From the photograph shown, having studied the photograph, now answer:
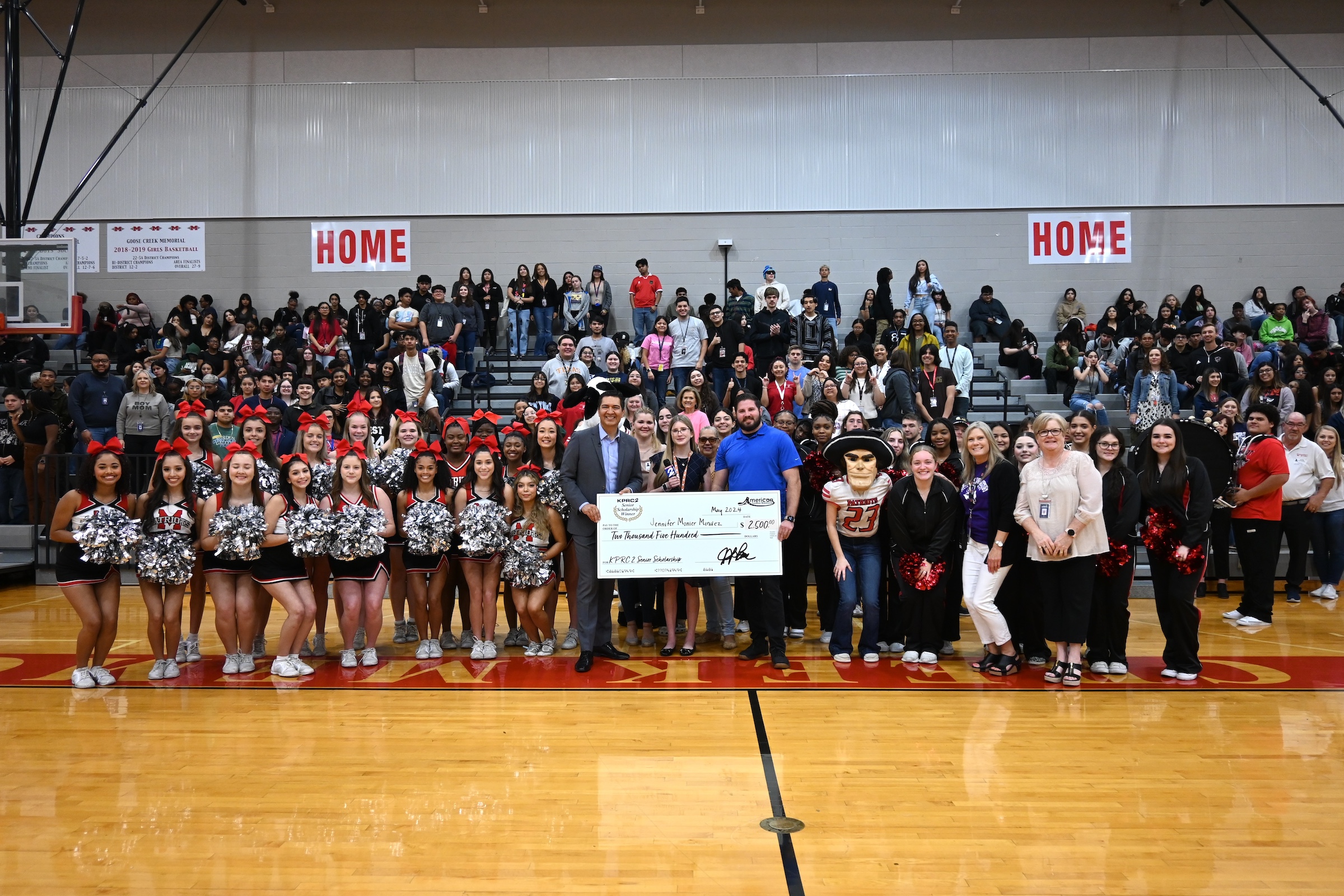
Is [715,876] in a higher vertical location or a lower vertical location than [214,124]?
lower

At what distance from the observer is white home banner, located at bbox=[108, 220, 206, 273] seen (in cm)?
1720

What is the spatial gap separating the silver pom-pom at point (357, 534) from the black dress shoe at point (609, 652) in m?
1.62

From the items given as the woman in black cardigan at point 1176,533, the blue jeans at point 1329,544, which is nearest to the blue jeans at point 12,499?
the woman in black cardigan at point 1176,533

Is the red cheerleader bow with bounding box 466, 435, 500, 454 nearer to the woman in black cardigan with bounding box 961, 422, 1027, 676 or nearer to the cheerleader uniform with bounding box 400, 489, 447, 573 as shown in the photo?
the cheerleader uniform with bounding box 400, 489, 447, 573

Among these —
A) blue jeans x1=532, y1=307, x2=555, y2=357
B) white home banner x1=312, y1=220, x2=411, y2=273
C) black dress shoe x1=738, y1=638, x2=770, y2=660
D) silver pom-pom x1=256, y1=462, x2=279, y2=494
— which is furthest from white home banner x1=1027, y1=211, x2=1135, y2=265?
silver pom-pom x1=256, y1=462, x2=279, y2=494

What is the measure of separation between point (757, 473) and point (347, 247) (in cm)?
1298

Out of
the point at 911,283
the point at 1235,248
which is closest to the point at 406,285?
the point at 911,283

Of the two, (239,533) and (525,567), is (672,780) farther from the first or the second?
(239,533)

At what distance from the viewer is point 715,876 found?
3.41m

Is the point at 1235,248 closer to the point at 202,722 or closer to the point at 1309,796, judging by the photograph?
the point at 1309,796

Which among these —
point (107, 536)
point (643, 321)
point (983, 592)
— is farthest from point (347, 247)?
point (983, 592)

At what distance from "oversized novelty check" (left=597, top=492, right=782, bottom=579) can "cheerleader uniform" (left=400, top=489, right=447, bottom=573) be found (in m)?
1.12

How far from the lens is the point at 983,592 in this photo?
6.06 m

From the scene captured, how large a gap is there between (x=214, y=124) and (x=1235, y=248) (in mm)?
18498
